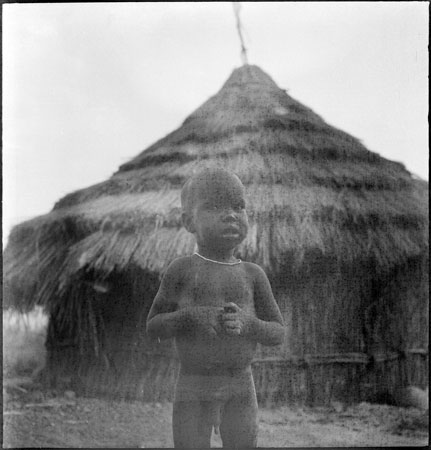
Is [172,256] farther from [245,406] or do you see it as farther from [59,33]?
[59,33]

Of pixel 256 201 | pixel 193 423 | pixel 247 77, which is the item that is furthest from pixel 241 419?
pixel 247 77

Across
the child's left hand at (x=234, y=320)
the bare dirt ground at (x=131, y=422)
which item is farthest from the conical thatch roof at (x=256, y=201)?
the child's left hand at (x=234, y=320)

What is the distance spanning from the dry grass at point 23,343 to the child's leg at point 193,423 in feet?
4.77

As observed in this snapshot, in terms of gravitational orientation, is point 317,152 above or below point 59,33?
below

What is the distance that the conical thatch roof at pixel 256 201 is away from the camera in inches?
175

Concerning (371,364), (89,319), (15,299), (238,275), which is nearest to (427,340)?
(371,364)

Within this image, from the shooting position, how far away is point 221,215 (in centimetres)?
351

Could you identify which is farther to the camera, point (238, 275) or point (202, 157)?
point (202, 157)

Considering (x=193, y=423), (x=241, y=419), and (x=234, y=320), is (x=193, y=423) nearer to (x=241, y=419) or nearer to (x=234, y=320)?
(x=241, y=419)

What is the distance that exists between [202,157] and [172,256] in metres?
0.66

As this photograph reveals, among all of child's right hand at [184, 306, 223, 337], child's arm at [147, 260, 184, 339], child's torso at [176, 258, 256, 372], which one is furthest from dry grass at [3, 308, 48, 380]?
child's right hand at [184, 306, 223, 337]

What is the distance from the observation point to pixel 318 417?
14.5ft

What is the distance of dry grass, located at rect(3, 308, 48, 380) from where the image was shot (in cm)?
443

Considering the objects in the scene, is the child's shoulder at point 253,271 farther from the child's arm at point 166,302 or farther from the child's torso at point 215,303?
the child's arm at point 166,302
